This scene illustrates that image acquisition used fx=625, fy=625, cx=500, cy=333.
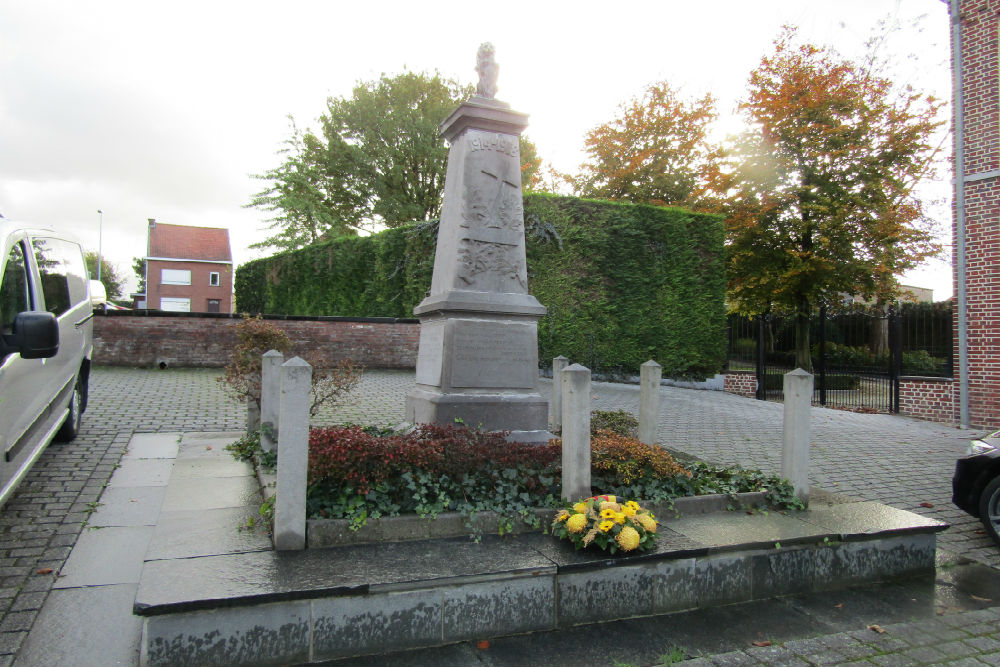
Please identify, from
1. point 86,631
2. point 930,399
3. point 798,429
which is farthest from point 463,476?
point 930,399

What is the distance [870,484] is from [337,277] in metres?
16.4

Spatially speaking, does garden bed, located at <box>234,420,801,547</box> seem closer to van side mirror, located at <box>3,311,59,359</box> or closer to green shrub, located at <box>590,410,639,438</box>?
van side mirror, located at <box>3,311,59,359</box>

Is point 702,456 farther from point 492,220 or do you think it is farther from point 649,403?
point 492,220

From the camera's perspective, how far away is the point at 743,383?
623 inches

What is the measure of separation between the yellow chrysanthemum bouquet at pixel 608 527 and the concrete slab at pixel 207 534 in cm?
172

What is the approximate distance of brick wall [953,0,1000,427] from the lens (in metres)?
10.5

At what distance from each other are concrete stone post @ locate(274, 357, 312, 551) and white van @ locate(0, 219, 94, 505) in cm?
161

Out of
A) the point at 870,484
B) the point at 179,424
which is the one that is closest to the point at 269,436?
the point at 179,424

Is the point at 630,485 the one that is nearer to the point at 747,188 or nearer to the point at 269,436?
the point at 269,436

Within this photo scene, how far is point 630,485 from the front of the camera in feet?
14.8

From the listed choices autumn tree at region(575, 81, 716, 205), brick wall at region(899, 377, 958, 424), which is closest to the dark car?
brick wall at region(899, 377, 958, 424)

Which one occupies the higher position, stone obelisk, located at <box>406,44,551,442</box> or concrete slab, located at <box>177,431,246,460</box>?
stone obelisk, located at <box>406,44,551,442</box>

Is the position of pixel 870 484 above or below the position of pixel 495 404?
below

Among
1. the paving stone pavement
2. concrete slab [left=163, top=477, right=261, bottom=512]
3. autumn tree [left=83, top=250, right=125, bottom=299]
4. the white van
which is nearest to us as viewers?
the paving stone pavement
